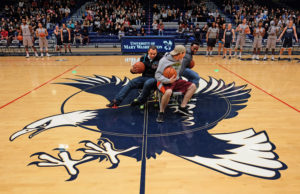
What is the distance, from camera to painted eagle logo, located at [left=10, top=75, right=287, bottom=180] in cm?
244

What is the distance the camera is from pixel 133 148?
2.75 m

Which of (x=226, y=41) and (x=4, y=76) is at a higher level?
(x=226, y=41)

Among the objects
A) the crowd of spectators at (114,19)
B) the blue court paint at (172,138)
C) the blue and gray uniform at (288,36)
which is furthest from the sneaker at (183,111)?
the crowd of spectators at (114,19)

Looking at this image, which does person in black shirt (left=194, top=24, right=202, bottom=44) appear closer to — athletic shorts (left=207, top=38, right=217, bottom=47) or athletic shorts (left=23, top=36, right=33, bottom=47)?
athletic shorts (left=207, top=38, right=217, bottom=47)

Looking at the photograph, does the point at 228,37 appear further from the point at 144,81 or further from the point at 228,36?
the point at 144,81

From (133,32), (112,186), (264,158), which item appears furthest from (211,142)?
(133,32)

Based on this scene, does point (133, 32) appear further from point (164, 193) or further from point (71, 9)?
point (164, 193)

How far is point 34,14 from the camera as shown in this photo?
56.3ft

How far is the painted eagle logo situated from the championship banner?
22.0 ft

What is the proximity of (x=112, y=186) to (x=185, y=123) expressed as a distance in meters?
1.72

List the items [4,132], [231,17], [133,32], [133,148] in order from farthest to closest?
[231,17]
[133,32]
[4,132]
[133,148]

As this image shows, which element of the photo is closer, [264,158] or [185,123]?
[264,158]

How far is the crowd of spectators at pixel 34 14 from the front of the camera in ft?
47.7

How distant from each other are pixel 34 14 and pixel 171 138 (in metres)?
18.7
